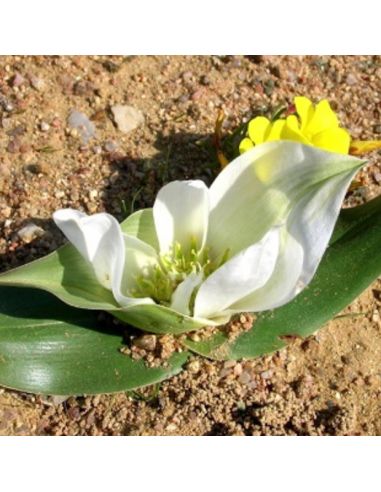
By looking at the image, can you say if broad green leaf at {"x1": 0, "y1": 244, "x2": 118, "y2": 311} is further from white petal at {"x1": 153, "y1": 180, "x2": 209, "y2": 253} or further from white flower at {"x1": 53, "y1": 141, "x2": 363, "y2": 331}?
white petal at {"x1": 153, "y1": 180, "x2": 209, "y2": 253}

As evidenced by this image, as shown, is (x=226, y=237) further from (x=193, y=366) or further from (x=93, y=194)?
(x=93, y=194)

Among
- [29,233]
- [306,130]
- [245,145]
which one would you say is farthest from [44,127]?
[306,130]

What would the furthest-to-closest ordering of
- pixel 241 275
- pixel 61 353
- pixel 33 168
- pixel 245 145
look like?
pixel 33 168 → pixel 245 145 → pixel 61 353 → pixel 241 275

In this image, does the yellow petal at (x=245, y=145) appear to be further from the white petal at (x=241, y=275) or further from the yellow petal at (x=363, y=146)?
the white petal at (x=241, y=275)

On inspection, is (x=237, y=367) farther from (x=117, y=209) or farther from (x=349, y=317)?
(x=117, y=209)

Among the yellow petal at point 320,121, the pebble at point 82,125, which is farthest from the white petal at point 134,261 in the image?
the pebble at point 82,125

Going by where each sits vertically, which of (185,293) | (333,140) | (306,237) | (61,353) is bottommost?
(61,353)

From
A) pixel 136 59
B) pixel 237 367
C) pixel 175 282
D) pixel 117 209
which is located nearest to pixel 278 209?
pixel 175 282
